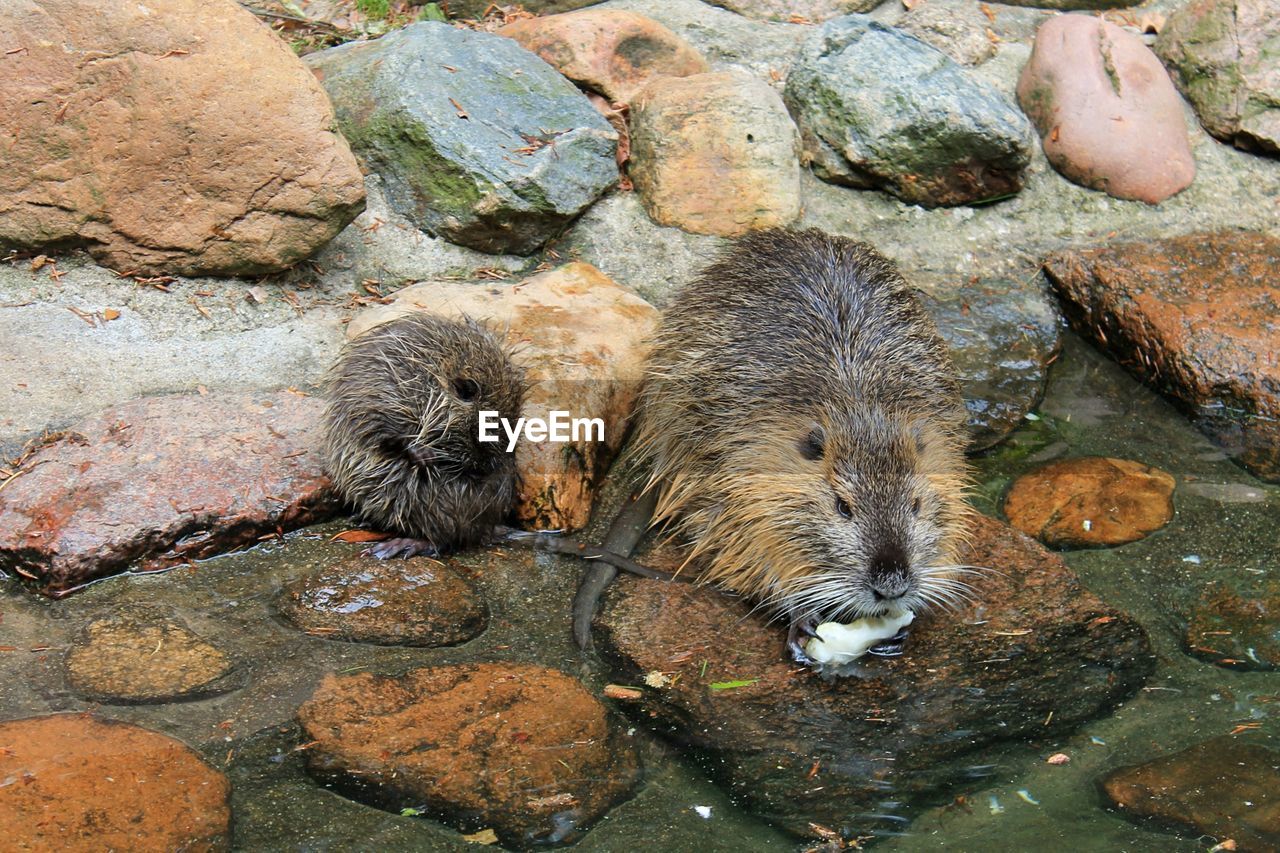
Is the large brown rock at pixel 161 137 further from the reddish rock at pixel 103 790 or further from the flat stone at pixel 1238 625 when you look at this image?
the flat stone at pixel 1238 625

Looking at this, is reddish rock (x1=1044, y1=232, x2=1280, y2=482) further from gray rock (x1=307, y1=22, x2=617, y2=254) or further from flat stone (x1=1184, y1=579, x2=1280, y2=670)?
gray rock (x1=307, y1=22, x2=617, y2=254)

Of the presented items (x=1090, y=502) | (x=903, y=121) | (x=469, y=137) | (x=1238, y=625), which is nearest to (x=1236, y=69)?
(x=903, y=121)

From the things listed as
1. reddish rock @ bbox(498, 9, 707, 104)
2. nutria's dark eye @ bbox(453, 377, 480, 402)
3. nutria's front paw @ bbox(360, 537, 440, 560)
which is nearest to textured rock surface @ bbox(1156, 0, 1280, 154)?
reddish rock @ bbox(498, 9, 707, 104)

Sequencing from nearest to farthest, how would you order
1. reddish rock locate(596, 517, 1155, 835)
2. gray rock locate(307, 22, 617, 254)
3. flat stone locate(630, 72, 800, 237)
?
reddish rock locate(596, 517, 1155, 835), gray rock locate(307, 22, 617, 254), flat stone locate(630, 72, 800, 237)

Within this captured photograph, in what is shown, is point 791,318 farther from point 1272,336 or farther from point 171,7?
point 171,7

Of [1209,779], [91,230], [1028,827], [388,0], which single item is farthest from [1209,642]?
[388,0]
